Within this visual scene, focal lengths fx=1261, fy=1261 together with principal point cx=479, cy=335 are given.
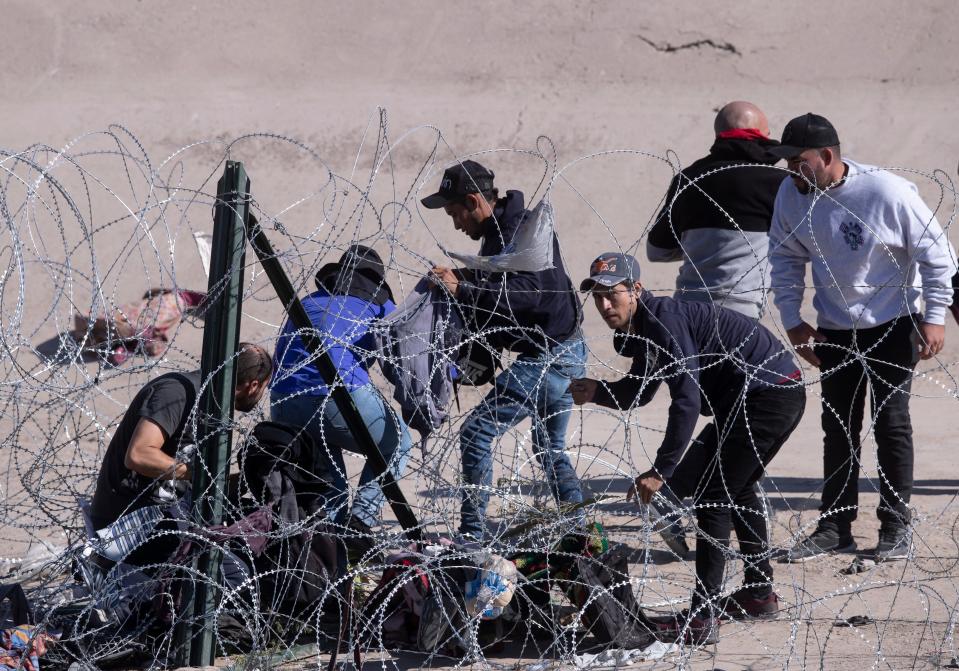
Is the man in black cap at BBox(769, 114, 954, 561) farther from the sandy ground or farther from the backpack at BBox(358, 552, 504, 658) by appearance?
the sandy ground

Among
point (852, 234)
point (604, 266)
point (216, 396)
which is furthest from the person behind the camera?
point (852, 234)

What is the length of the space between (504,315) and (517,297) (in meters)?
0.11

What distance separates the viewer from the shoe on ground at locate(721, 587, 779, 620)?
14.4ft

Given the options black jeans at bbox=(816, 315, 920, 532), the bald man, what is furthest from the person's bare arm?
black jeans at bbox=(816, 315, 920, 532)

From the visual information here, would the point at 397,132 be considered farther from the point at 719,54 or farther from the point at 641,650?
the point at 641,650

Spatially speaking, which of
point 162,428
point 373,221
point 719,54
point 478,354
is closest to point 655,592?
point 478,354

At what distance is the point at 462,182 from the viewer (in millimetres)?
4926

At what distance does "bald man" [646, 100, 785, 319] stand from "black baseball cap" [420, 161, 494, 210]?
0.74 meters

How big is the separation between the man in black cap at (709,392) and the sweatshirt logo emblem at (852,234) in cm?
52

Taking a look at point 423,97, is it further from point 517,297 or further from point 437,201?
point 517,297

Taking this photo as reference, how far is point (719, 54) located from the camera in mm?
13984

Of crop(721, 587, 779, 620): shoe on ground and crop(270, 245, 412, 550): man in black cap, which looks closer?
crop(721, 587, 779, 620): shoe on ground

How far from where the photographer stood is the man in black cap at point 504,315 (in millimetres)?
4883

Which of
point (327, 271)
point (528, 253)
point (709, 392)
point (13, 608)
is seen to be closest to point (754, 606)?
point (709, 392)
